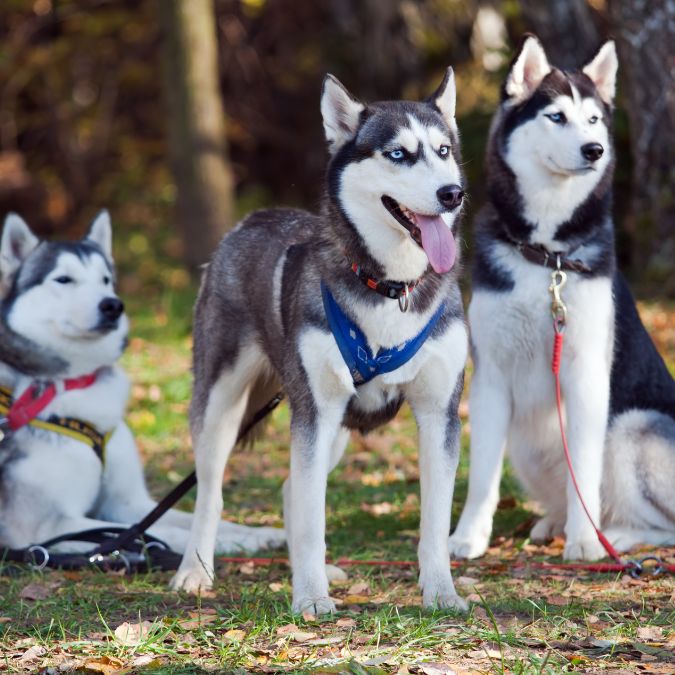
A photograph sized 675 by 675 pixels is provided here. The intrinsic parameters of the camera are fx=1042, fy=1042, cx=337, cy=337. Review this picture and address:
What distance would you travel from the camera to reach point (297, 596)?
3711 mm

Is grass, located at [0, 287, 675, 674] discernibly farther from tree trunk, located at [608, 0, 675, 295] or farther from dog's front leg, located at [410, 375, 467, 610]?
tree trunk, located at [608, 0, 675, 295]

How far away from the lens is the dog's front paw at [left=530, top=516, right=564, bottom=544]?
5012 millimetres

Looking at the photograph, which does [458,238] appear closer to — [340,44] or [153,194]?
[340,44]

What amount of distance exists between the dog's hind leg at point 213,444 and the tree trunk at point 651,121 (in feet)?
18.1

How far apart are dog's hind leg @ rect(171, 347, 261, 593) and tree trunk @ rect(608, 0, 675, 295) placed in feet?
18.1

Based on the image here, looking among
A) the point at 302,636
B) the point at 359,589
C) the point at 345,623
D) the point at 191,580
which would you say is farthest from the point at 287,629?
the point at 191,580

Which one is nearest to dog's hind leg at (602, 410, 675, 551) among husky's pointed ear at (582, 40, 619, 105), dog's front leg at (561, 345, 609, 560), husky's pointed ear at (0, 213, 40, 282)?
dog's front leg at (561, 345, 609, 560)

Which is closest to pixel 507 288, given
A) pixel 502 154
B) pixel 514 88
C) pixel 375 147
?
pixel 502 154

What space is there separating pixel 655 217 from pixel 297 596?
22.1ft

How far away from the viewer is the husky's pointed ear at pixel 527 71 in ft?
15.3

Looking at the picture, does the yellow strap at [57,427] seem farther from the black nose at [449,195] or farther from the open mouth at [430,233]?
the black nose at [449,195]

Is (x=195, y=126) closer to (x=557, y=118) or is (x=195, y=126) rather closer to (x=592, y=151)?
(x=557, y=118)

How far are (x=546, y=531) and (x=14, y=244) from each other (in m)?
3.01

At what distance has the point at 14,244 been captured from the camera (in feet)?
17.3
